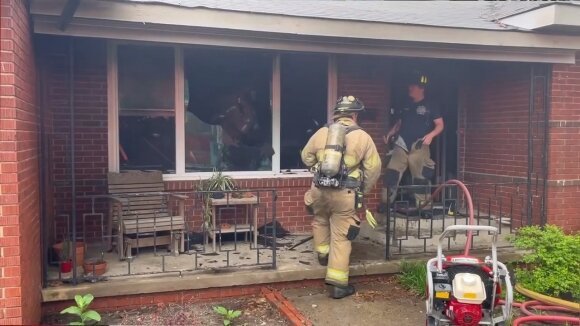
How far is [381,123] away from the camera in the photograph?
7402 millimetres

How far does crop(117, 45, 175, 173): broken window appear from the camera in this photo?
623 centimetres

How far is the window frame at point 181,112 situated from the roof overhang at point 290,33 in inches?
43.6

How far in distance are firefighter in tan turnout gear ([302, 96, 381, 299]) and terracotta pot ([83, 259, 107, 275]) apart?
2.16m

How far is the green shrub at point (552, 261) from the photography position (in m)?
5.04

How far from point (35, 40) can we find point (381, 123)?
4.63m

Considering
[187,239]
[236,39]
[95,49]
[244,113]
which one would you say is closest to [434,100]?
[244,113]

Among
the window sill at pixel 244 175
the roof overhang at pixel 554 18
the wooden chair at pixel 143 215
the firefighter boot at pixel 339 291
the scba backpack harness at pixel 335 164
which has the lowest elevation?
the firefighter boot at pixel 339 291

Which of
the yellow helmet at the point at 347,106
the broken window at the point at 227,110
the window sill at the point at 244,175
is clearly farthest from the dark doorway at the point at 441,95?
the yellow helmet at the point at 347,106

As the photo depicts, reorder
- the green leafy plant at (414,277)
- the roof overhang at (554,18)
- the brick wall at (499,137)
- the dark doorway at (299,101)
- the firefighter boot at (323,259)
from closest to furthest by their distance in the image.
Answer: the green leafy plant at (414,277) < the firefighter boot at (323,259) < the roof overhang at (554,18) < the brick wall at (499,137) < the dark doorway at (299,101)

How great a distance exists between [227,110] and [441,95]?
3.47m

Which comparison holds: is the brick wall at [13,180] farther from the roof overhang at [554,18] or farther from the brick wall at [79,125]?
the roof overhang at [554,18]

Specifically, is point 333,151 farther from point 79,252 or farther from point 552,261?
point 79,252

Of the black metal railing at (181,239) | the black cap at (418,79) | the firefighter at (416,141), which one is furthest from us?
the black cap at (418,79)

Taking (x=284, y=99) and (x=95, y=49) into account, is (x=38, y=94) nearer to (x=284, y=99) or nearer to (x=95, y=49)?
(x=95, y=49)
